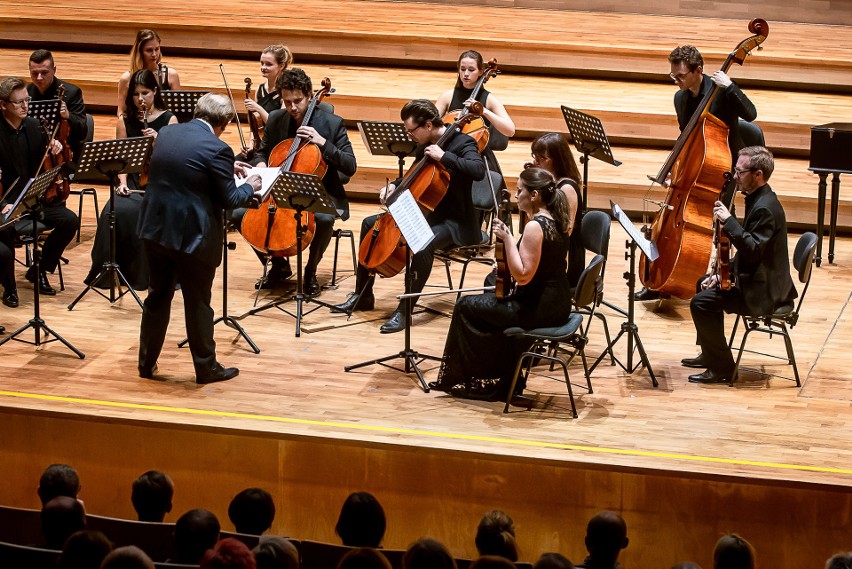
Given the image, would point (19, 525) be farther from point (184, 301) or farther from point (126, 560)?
point (184, 301)

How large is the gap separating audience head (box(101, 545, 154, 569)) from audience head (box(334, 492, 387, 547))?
0.77 meters

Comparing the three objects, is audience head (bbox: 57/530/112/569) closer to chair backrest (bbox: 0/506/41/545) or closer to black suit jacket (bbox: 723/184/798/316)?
chair backrest (bbox: 0/506/41/545)

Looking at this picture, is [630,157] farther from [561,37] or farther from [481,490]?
[481,490]

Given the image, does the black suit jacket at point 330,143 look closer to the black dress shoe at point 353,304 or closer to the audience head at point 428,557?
the black dress shoe at point 353,304

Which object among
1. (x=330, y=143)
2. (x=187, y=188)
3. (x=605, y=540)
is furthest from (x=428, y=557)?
(x=330, y=143)

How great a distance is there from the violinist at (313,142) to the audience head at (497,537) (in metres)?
3.10

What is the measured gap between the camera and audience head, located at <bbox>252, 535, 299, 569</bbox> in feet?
10.4

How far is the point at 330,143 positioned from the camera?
6.31 meters

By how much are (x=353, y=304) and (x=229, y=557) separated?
3.42 metres

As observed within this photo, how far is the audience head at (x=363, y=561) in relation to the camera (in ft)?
9.70

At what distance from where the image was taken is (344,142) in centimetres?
648

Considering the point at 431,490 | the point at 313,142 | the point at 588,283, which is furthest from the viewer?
the point at 313,142

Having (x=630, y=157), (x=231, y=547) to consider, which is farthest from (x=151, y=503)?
(x=630, y=157)

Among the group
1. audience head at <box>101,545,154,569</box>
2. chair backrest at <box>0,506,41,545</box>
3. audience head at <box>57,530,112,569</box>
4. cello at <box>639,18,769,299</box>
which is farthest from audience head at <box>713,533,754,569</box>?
cello at <box>639,18,769,299</box>
